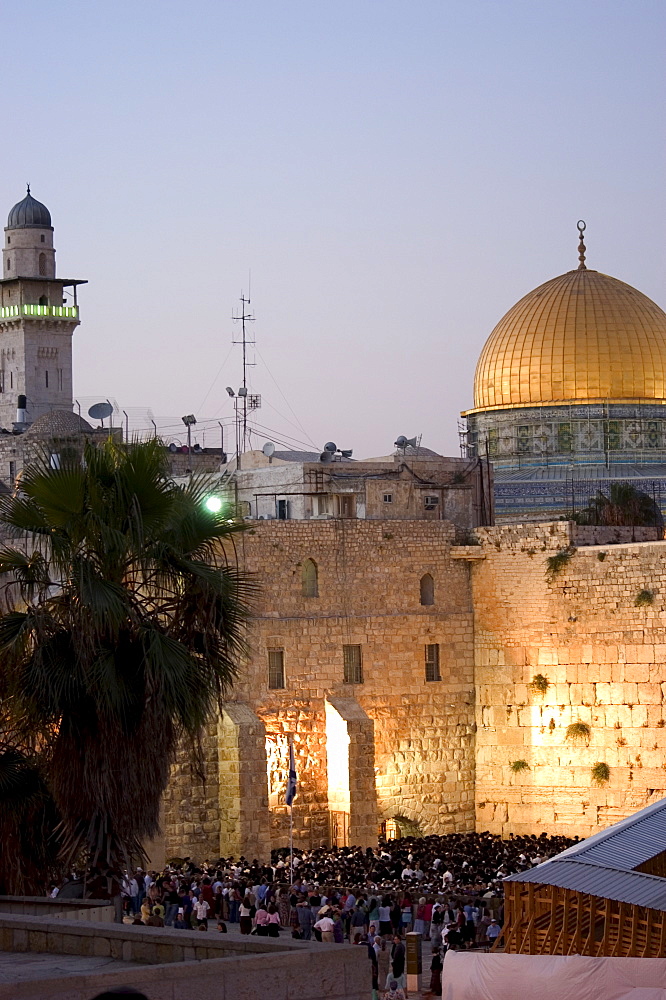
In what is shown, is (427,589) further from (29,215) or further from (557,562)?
(29,215)

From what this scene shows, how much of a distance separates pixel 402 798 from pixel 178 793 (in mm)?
4458

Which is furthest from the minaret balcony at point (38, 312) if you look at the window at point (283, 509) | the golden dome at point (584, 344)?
the window at point (283, 509)

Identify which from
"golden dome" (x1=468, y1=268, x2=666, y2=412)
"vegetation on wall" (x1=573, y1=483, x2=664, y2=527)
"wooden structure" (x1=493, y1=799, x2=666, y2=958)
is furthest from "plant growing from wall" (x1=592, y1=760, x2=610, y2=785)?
"golden dome" (x1=468, y1=268, x2=666, y2=412)

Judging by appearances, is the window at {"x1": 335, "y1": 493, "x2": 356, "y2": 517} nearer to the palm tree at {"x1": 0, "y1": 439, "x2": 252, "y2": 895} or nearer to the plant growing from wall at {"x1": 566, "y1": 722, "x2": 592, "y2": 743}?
the plant growing from wall at {"x1": 566, "y1": 722, "x2": 592, "y2": 743}

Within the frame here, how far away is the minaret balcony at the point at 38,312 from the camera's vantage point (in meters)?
65.3

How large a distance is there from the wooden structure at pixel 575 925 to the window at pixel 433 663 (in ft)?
40.4

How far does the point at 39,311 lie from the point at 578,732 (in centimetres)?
4048

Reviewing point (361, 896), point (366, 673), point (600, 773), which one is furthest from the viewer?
point (366, 673)

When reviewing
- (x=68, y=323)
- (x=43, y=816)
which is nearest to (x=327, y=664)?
(x=43, y=816)

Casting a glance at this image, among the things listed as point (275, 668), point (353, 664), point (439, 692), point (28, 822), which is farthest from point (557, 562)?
point (28, 822)

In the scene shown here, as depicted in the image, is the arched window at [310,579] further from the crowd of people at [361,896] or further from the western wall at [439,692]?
the crowd of people at [361,896]

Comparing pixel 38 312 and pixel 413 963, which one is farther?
pixel 38 312

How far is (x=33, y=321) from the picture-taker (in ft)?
215

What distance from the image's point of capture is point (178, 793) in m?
27.2
